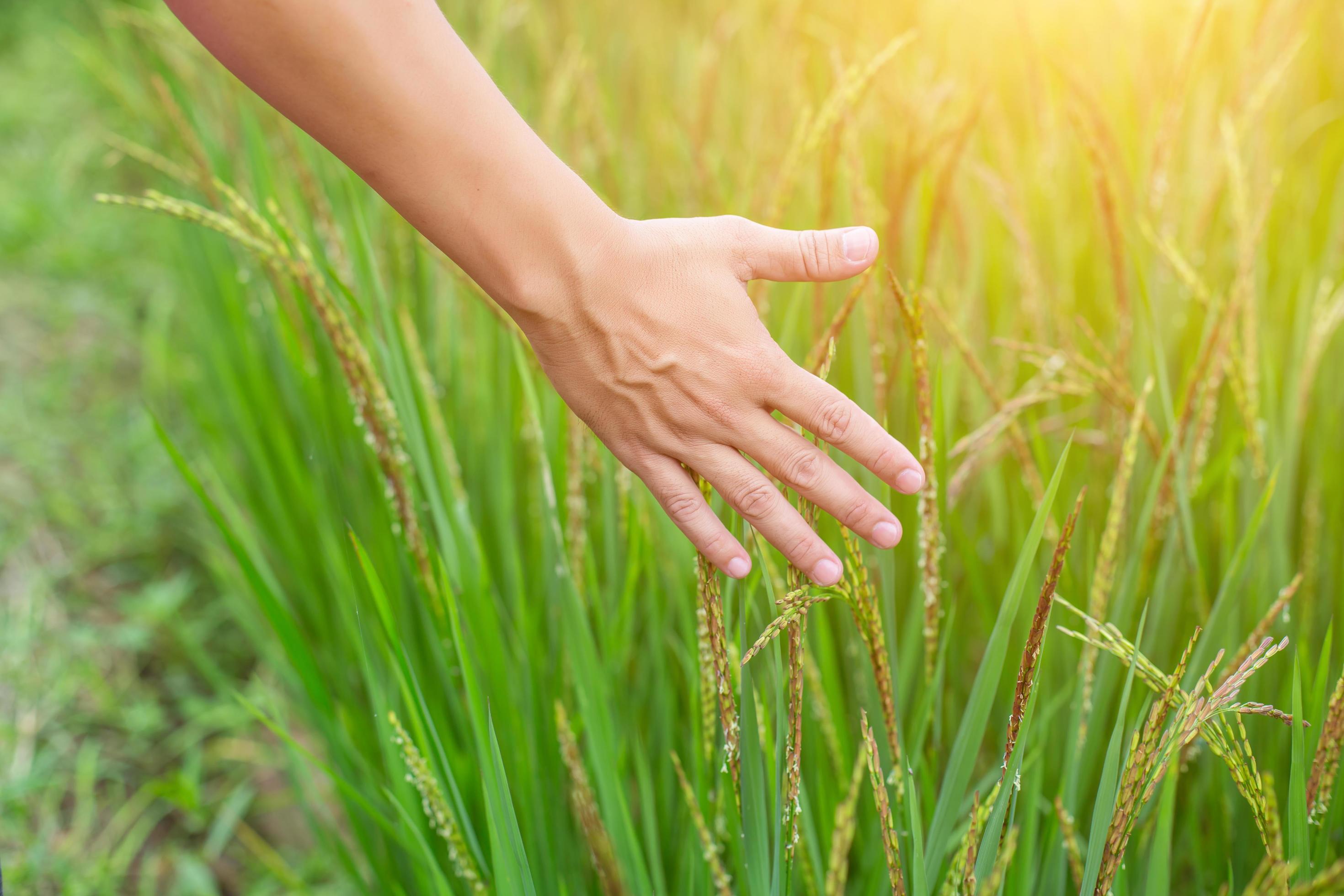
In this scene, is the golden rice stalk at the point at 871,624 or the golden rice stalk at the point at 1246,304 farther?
the golden rice stalk at the point at 1246,304

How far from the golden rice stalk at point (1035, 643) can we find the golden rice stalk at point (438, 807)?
54cm

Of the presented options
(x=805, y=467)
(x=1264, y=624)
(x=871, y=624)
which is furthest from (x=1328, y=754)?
(x=805, y=467)

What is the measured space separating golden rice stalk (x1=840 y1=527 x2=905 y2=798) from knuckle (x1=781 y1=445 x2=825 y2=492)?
0.19 ft

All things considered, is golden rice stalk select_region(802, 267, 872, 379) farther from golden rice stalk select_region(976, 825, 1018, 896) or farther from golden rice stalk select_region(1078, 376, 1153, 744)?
golden rice stalk select_region(976, 825, 1018, 896)

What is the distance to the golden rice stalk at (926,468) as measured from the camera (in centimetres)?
73

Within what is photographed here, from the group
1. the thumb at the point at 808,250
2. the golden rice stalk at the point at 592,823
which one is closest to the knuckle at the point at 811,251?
the thumb at the point at 808,250

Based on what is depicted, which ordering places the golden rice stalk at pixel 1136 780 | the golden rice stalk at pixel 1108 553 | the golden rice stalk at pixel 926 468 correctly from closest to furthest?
the golden rice stalk at pixel 1136 780
the golden rice stalk at pixel 926 468
the golden rice stalk at pixel 1108 553

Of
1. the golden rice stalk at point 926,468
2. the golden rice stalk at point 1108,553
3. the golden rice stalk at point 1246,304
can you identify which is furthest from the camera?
the golden rice stalk at point 1246,304

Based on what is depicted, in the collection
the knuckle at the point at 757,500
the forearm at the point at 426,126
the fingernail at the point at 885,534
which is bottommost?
the fingernail at the point at 885,534

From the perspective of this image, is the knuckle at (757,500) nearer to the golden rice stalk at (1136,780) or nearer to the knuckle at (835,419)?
the knuckle at (835,419)

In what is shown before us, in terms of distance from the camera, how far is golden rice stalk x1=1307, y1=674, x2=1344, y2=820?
0.66 meters

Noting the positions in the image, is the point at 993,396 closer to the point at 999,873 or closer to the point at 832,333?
the point at 832,333

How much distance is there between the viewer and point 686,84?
235 cm

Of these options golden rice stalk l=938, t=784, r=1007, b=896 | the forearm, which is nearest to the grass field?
golden rice stalk l=938, t=784, r=1007, b=896
